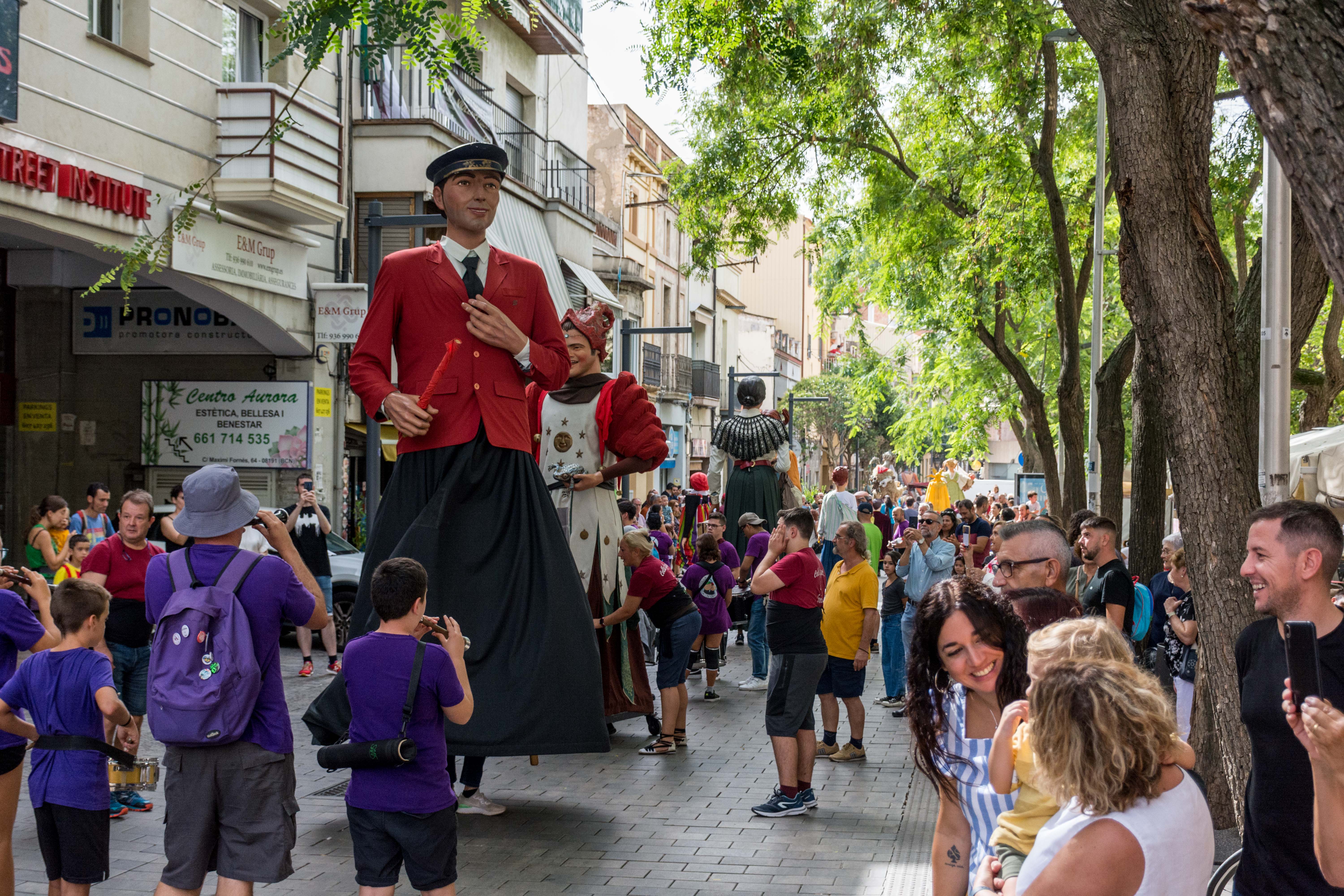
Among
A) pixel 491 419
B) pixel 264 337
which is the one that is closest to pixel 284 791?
pixel 491 419

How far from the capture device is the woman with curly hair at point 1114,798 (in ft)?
8.50

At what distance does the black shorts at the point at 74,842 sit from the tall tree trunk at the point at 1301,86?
170 inches

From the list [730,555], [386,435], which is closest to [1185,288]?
[730,555]

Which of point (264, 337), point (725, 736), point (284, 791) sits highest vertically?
point (264, 337)

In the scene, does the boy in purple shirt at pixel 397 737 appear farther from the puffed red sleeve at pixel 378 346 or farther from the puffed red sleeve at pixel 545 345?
the puffed red sleeve at pixel 545 345

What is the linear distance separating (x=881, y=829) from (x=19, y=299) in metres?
13.2

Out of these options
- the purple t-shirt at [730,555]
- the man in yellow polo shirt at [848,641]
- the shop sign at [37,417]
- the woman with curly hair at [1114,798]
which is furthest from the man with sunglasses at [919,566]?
the shop sign at [37,417]

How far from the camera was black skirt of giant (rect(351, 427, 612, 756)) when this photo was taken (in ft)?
18.7

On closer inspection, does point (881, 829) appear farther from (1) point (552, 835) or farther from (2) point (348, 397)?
(2) point (348, 397)

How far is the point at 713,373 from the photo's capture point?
4584 centimetres

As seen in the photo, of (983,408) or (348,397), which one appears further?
(983,408)

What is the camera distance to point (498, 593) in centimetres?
585

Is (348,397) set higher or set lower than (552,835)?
higher

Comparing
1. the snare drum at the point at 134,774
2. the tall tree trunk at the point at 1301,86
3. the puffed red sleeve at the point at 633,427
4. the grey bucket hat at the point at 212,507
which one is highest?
the tall tree trunk at the point at 1301,86
